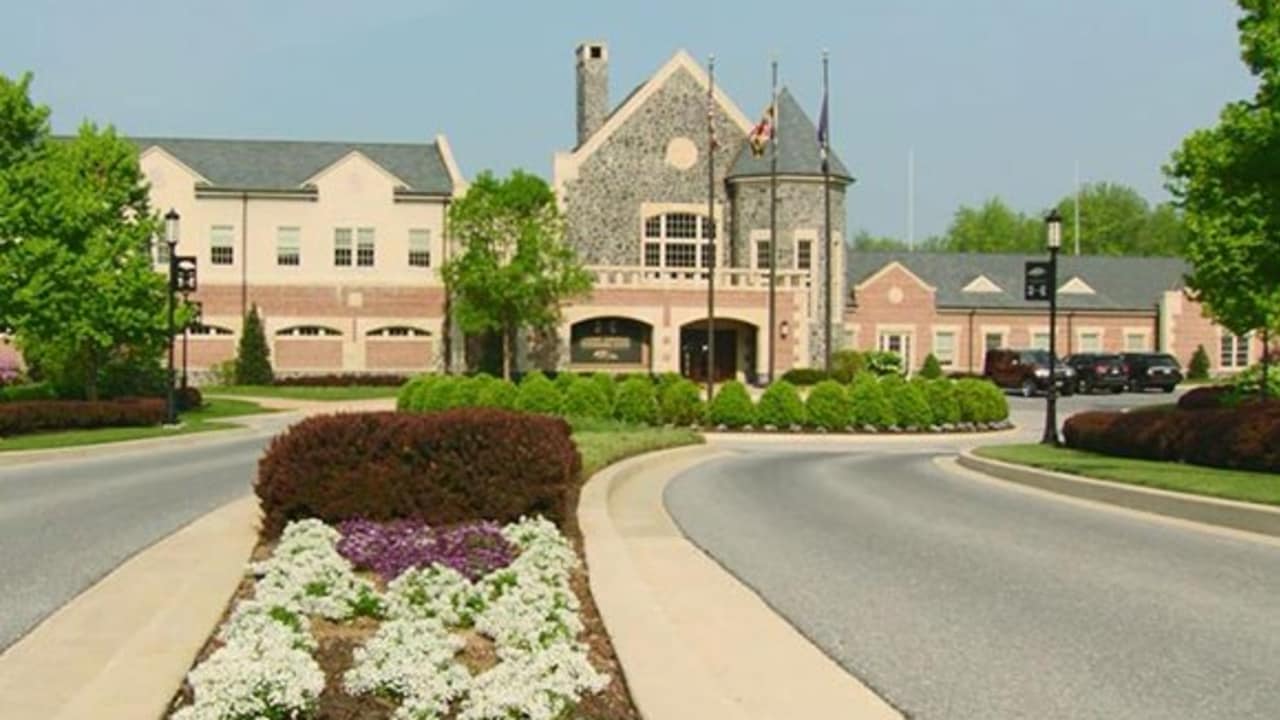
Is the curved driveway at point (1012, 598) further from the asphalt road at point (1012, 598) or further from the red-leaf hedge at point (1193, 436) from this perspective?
the red-leaf hedge at point (1193, 436)

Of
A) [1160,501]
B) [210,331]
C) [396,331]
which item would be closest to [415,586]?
[1160,501]

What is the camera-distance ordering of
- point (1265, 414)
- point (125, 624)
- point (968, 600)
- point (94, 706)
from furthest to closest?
1. point (1265, 414)
2. point (968, 600)
3. point (125, 624)
4. point (94, 706)

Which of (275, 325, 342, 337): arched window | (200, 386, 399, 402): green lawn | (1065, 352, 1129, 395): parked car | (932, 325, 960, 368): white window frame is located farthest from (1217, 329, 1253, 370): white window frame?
(275, 325, 342, 337): arched window

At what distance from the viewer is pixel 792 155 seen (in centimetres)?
6150

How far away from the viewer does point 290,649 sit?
6.88 metres

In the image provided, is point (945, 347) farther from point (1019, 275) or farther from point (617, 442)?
point (617, 442)

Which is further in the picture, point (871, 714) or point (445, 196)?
point (445, 196)

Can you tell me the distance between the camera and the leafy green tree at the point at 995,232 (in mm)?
131000

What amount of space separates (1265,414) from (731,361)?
41178 millimetres

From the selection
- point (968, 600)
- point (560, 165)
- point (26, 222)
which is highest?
point (560, 165)

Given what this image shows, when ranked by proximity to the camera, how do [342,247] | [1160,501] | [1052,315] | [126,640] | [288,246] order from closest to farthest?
[126,640], [1160,501], [1052,315], [288,246], [342,247]

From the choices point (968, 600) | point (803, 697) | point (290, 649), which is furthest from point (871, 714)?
point (968, 600)

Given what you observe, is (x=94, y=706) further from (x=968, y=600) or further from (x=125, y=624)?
(x=968, y=600)

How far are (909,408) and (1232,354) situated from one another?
140ft
